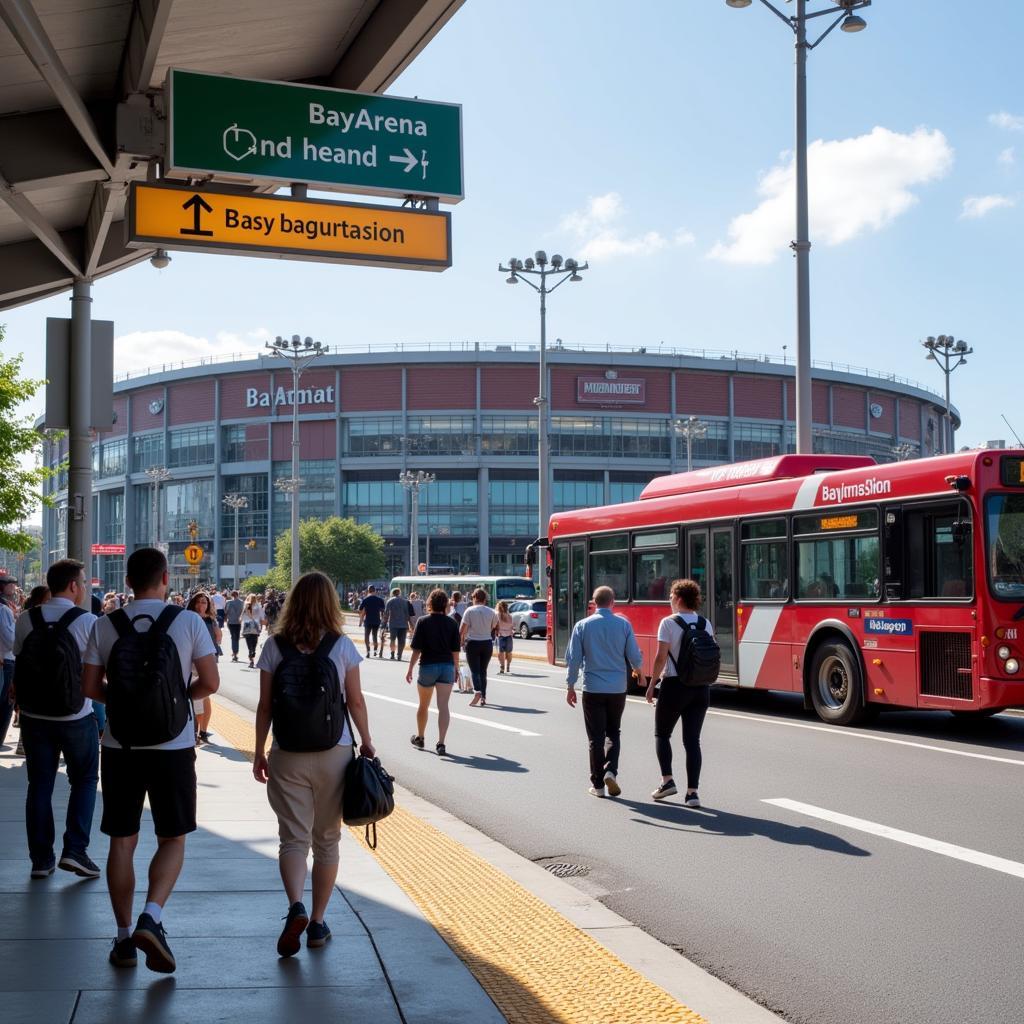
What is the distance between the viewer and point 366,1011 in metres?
4.64

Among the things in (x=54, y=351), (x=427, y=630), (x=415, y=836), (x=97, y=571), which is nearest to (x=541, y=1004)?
(x=415, y=836)

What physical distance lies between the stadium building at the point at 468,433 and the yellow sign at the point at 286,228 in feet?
264

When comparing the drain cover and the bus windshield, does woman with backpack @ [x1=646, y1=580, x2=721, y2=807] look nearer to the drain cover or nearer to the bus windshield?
the drain cover

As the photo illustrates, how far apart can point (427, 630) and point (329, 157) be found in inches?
238

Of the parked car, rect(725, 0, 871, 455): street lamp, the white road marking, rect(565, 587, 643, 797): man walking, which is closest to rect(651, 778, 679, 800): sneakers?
rect(565, 587, 643, 797): man walking

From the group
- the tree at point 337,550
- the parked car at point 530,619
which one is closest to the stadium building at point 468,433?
the tree at point 337,550

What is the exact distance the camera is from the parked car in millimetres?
47875

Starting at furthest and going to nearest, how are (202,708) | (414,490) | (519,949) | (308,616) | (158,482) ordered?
1. (158,482)
2. (414,490)
3. (202,708)
4. (519,949)
5. (308,616)

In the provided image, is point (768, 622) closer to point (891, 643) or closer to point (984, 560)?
point (891, 643)

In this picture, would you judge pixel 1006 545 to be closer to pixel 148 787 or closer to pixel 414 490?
pixel 148 787

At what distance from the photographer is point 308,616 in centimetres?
561

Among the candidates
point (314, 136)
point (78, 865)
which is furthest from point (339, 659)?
point (314, 136)

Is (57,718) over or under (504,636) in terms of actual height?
over

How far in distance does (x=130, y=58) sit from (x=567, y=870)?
19.7ft
